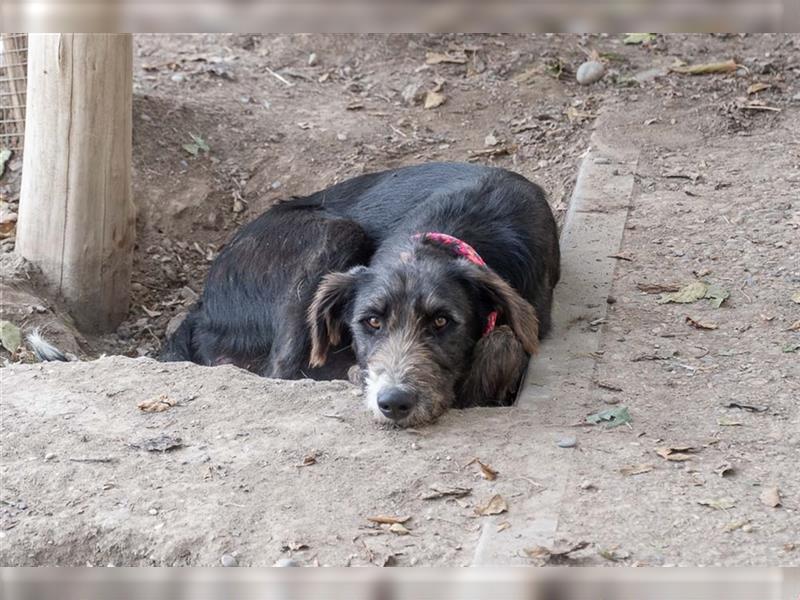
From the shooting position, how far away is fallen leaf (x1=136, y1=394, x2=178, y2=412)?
16.8 ft

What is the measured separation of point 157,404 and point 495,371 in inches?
69.3

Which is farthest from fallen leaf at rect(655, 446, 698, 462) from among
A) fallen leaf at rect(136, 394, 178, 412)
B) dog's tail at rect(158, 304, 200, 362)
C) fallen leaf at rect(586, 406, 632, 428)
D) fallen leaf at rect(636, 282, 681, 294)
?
dog's tail at rect(158, 304, 200, 362)

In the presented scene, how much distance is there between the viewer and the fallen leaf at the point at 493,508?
3881 mm

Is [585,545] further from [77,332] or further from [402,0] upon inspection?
[77,332]

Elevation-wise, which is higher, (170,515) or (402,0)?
(402,0)

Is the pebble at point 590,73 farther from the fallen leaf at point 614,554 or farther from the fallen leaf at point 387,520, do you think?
the fallen leaf at point 614,554

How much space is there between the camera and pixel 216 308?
6.61 meters

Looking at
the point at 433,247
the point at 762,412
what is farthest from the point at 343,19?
the point at 433,247

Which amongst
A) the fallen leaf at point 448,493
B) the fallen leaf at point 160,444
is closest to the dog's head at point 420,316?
the fallen leaf at point 448,493

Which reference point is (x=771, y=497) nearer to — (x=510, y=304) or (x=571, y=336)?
(x=510, y=304)

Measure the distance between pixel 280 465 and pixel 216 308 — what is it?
2.35 meters

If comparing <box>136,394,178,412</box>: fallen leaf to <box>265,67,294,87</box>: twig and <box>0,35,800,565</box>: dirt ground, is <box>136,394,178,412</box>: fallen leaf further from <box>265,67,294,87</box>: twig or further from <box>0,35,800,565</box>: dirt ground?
<box>265,67,294,87</box>: twig

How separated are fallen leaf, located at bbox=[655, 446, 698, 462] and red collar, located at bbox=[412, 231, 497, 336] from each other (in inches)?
56.4

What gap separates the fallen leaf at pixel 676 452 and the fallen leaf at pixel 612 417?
324 millimetres
